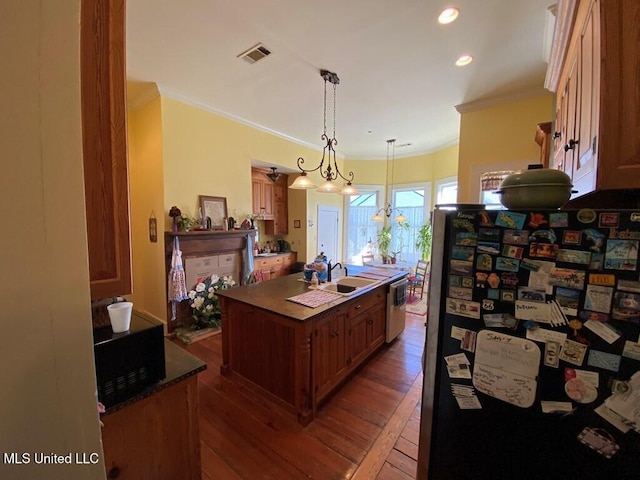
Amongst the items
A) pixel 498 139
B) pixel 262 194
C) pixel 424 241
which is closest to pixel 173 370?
pixel 498 139

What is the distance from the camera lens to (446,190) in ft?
17.7

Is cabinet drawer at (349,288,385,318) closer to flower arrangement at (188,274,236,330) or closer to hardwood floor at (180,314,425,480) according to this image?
hardwood floor at (180,314,425,480)

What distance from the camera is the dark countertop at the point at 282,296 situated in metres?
1.96

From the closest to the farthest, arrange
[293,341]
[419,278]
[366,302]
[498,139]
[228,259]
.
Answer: [293,341]
[366,302]
[498,139]
[228,259]
[419,278]

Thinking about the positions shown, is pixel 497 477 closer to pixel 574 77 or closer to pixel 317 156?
pixel 574 77

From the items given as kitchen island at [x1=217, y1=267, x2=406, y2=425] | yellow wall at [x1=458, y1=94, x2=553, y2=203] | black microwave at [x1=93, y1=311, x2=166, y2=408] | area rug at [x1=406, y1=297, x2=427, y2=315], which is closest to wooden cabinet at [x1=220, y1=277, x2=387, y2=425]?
kitchen island at [x1=217, y1=267, x2=406, y2=425]

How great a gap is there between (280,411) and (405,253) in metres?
4.85

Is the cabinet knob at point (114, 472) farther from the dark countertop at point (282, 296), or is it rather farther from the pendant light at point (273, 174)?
the pendant light at point (273, 174)

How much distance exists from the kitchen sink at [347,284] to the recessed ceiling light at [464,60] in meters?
2.37

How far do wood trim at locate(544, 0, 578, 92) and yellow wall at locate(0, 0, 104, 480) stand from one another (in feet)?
7.70

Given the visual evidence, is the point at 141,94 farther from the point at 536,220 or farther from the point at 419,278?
the point at 419,278

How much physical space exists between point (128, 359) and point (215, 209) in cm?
300

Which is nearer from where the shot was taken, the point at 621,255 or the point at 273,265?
the point at 621,255

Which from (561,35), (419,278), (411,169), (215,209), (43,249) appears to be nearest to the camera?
(43,249)
